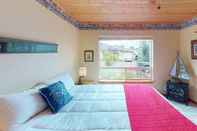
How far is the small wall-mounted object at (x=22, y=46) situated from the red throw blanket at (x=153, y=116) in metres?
1.38

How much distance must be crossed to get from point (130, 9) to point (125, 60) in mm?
2344

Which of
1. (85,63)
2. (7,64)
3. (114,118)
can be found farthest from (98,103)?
(85,63)

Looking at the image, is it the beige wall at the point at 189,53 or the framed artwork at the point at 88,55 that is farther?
the framed artwork at the point at 88,55

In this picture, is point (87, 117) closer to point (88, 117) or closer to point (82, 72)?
point (88, 117)

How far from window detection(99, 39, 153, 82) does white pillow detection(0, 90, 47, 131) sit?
4.10 meters

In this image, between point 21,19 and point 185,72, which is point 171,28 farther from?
point 21,19

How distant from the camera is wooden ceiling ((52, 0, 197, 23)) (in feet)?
12.6

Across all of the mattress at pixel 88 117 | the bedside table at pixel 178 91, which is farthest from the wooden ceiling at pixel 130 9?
the mattress at pixel 88 117

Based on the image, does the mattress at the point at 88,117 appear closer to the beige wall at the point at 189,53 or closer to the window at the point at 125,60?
the beige wall at the point at 189,53

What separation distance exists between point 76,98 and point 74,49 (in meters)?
2.51

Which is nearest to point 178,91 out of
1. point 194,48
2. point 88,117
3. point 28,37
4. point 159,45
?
point 194,48

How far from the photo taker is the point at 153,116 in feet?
7.30

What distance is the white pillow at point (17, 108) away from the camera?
1783mm

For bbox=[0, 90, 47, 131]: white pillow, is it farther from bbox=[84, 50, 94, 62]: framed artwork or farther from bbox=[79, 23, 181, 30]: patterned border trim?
bbox=[79, 23, 181, 30]: patterned border trim
